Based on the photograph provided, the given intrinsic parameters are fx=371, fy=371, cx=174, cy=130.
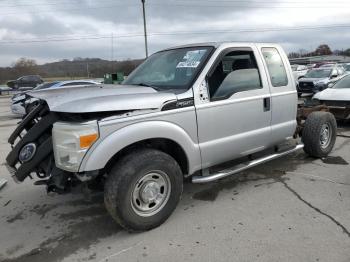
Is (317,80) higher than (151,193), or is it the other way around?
(317,80)

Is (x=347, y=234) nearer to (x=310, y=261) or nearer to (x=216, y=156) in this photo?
(x=310, y=261)

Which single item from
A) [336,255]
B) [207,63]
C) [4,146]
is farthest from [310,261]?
[4,146]

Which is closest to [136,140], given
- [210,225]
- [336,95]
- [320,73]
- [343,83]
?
[210,225]

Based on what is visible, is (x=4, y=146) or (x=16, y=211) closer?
(x=16, y=211)

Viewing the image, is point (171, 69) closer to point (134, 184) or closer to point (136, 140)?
point (136, 140)

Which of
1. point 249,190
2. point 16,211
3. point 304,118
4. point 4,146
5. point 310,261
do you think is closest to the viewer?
point 310,261

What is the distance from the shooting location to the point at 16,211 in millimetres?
4621

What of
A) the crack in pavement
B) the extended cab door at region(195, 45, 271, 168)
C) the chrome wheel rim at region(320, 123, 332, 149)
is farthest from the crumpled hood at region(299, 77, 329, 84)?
the extended cab door at region(195, 45, 271, 168)

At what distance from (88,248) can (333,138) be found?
473 cm

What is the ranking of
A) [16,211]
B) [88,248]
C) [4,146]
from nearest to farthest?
[88,248] < [16,211] < [4,146]

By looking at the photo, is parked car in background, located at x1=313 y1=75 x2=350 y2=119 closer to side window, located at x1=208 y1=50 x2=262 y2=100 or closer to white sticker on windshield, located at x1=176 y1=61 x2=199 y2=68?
side window, located at x1=208 y1=50 x2=262 y2=100

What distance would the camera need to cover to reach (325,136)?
6.39 m

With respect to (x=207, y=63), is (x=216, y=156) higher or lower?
lower

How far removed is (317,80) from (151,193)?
1626cm
